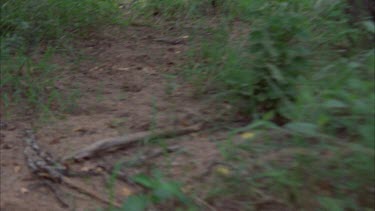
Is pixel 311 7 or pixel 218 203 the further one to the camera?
pixel 311 7

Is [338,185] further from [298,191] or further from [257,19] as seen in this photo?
[257,19]

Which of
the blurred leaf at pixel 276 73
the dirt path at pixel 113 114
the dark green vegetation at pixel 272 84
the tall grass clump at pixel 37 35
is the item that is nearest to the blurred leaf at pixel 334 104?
the dark green vegetation at pixel 272 84

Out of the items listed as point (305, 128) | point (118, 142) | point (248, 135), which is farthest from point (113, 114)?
point (305, 128)

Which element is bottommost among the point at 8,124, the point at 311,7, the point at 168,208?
the point at 168,208

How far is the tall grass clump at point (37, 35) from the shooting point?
3961 millimetres

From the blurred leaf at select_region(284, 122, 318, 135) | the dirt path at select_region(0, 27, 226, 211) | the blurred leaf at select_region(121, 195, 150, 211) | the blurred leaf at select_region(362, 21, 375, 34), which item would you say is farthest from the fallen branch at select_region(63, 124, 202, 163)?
the blurred leaf at select_region(362, 21, 375, 34)

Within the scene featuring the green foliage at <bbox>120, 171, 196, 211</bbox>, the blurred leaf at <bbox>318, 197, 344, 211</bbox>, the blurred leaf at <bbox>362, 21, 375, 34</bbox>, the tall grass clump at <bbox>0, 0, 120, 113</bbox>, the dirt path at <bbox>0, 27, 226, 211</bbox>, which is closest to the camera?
the blurred leaf at <bbox>318, 197, 344, 211</bbox>

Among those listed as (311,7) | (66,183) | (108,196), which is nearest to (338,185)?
(108,196)

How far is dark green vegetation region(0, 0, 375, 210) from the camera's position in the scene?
2.99 m

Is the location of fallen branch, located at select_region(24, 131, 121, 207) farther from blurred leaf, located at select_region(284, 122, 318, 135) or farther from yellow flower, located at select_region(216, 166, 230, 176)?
blurred leaf, located at select_region(284, 122, 318, 135)

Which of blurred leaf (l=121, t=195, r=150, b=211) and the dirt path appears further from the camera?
the dirt path

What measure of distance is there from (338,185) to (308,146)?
22 centimetres

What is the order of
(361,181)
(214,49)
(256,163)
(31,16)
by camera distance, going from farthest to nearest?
(31,16), (214,49), (256,163), (361,181)

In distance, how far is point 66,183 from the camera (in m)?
3.32
